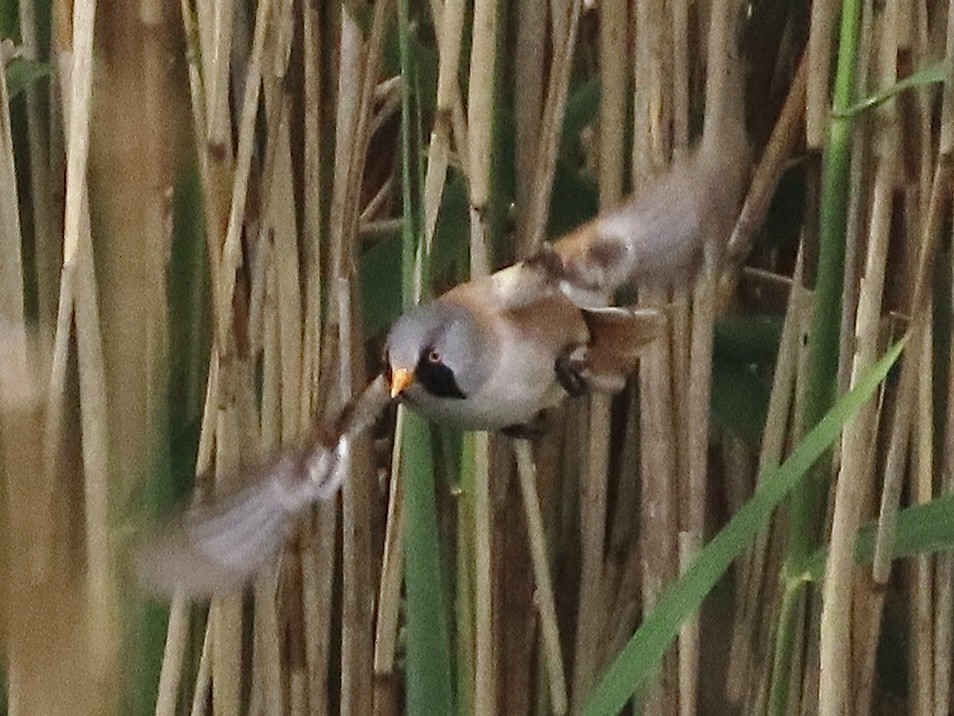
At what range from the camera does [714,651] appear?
0.91 m

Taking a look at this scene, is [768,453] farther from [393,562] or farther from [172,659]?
[172,659]

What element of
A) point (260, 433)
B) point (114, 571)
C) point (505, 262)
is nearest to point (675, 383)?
point (505, 262)

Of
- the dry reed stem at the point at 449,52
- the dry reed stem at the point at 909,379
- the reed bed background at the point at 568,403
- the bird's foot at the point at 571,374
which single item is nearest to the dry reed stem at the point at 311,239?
the reed bed background at the point at 568,403

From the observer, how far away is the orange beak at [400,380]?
0.45 m

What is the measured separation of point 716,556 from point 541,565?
164 millimetres

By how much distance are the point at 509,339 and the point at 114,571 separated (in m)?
0.19

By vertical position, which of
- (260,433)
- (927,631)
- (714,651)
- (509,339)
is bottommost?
(714,651)

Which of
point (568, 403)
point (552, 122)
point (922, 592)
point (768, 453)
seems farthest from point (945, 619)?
point (552, 122)

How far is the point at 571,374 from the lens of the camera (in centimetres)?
54

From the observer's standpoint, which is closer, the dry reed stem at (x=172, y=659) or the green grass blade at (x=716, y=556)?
the green grass blade at (x=716, y=556)

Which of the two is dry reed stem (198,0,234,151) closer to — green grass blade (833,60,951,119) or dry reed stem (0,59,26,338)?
dry reed stem (0,59,26,338)

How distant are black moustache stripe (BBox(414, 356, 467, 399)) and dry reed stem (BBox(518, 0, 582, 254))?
192 mm

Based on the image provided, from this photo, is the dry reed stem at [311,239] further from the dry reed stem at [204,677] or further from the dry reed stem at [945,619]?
the dry reed stem at [945,619]

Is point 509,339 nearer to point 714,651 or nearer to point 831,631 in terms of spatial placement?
point 831,631
